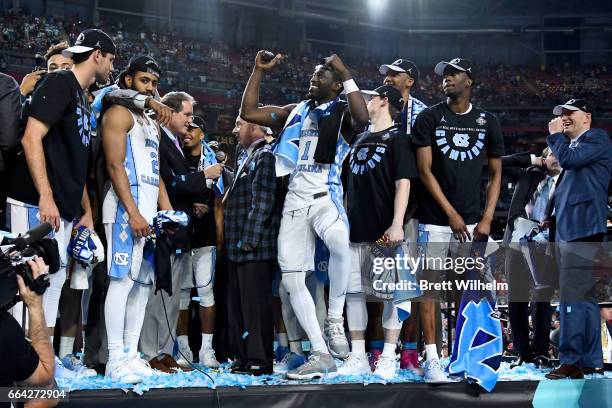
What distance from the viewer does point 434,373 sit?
4.41 meters

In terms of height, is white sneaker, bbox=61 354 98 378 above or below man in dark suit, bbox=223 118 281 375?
below

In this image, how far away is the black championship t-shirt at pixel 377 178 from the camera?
4828mm

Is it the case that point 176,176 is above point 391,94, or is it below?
below

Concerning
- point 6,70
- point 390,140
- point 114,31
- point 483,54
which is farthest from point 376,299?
point 483,54

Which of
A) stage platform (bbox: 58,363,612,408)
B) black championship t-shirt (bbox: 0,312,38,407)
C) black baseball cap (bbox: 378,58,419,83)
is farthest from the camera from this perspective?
black baseball cap (bbox: 378,58,419,83)

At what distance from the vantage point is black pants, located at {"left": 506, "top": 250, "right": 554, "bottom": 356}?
5668 mm

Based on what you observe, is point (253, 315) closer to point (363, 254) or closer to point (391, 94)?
point (363, 254)

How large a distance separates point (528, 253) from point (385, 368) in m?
2.08

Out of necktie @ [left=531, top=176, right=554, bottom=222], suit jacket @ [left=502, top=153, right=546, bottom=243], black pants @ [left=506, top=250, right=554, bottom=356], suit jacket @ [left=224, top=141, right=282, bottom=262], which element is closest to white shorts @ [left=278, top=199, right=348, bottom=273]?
suit jacket @ [left=224, top=141, right=282, bottom=262]

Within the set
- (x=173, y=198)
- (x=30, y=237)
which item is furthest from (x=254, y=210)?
(x=30, y=237)

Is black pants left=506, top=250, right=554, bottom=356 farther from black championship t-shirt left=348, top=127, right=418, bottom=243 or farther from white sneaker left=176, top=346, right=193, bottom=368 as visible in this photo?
white sneaker left=176, top=346, right=193, bottom=368

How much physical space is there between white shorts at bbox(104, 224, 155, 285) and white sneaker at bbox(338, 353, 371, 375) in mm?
1377

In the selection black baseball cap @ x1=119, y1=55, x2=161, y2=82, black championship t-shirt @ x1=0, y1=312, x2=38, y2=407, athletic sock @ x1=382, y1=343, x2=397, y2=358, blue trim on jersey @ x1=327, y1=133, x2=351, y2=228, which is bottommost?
athletic sock @ x1=382, y1=343, x2=397, y2=358

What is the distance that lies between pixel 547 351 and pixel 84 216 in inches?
141
